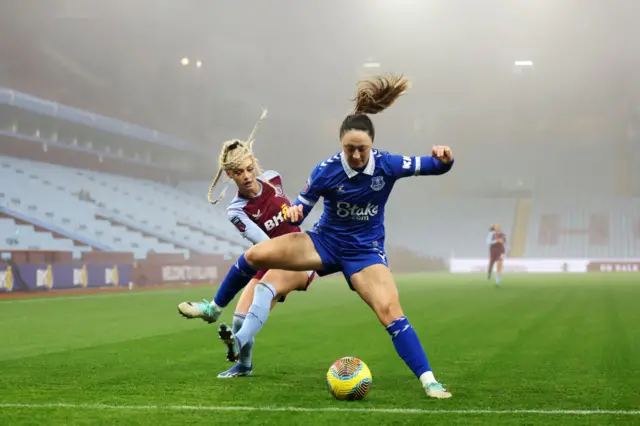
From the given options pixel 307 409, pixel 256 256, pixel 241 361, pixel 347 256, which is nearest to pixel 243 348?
pixel 241 361

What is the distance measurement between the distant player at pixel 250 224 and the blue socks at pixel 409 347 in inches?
52.8

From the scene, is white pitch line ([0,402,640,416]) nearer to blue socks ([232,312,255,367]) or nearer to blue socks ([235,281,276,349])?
blue socks ([235,281,276,349])

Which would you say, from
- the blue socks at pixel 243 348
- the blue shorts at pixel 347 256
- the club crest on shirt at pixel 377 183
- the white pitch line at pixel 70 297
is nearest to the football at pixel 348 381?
the blue shorts at pixel 347 256

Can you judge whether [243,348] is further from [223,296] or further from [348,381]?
[348,381]

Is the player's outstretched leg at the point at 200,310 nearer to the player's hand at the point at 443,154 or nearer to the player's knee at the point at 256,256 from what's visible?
the player's knee at the point at 256,256

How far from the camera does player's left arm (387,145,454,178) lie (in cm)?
569

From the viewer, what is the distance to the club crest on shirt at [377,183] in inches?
233

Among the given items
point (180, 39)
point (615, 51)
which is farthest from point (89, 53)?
point (615, 51)

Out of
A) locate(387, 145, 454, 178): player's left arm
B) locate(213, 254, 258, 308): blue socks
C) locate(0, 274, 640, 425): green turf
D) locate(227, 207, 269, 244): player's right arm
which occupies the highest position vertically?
locate(387, 145, 454, 178): player's left arm

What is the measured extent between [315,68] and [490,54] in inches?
396

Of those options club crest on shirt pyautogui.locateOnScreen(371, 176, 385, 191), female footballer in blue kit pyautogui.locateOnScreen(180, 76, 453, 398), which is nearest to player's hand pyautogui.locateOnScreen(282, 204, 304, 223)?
female footballer in blue kit pyautogui.locateOnScreen(180, 76, 453, 398)

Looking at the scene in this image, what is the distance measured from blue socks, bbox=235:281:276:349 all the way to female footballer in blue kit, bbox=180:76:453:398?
0.31 m

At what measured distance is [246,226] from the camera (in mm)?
6891

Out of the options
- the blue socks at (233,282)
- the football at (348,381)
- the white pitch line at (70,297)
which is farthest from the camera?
the white pitch line at (70,297)
